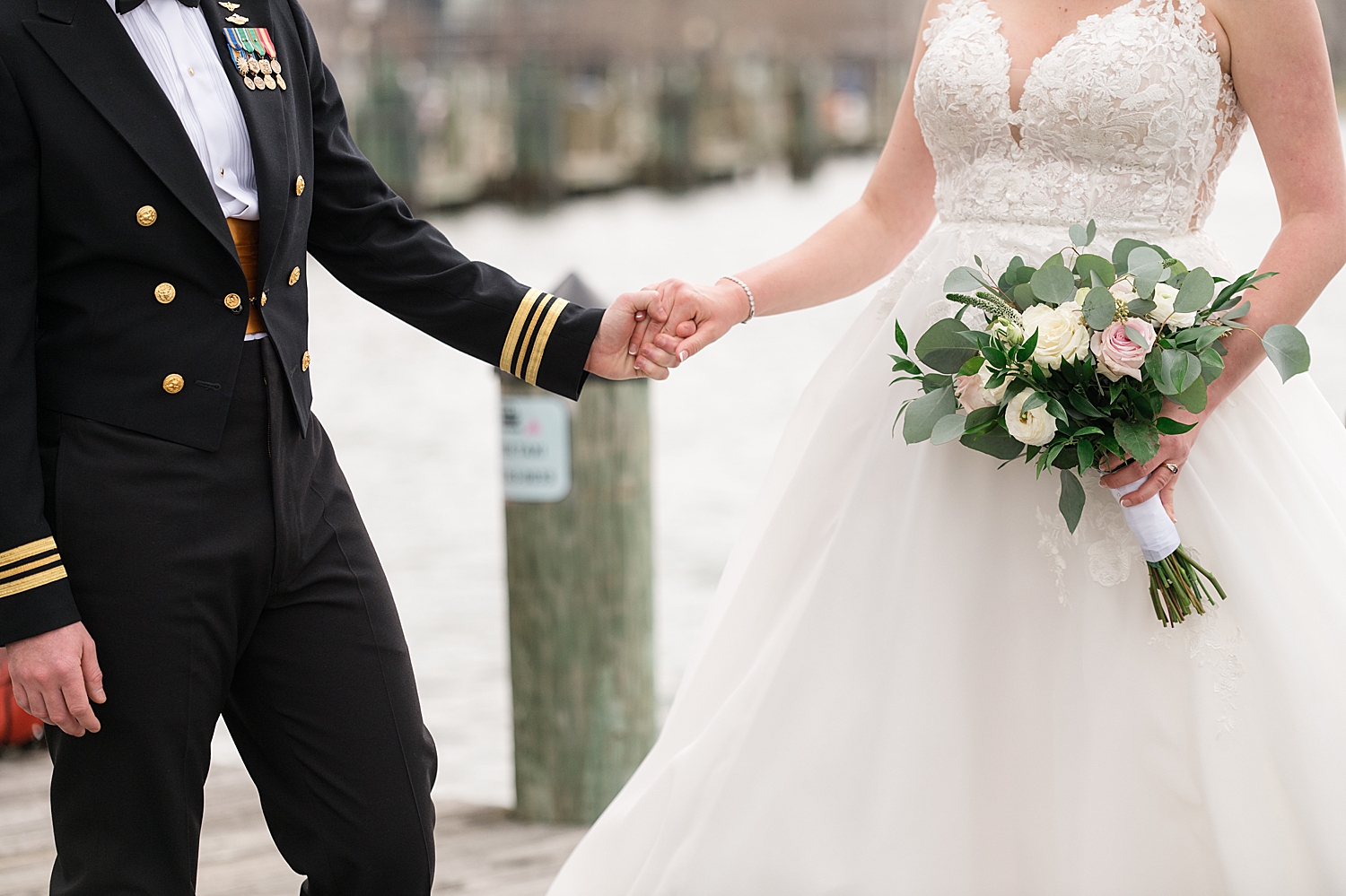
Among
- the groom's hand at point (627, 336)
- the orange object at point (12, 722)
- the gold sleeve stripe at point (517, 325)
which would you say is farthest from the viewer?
the orange object at point (12, 722)

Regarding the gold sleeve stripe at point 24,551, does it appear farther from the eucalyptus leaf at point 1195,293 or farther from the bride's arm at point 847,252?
the eucalyptus leaf at point 1195,293

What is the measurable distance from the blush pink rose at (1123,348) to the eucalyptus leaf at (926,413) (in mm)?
218

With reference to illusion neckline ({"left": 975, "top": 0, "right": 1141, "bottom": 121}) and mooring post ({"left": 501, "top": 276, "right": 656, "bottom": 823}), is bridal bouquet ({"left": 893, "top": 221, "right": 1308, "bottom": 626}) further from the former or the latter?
mooring post ({"left": 501, "top": 276, "right": 656, "bottom": 823})

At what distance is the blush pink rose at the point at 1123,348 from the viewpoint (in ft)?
6.05

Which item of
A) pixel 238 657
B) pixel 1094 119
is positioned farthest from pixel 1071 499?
pixel 238 657

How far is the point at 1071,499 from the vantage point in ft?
6.37

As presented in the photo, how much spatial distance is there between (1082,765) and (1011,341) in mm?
633

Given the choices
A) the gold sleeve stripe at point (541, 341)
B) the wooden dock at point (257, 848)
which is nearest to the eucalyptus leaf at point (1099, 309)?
the gold sleeve stripe at point (541, 341)

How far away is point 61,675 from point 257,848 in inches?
62.2

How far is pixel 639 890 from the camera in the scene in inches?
87.3

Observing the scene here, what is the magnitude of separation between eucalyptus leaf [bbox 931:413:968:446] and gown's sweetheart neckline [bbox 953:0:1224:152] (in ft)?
1.64

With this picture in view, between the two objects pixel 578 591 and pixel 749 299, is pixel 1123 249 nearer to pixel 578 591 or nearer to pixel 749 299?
pixel 749 299

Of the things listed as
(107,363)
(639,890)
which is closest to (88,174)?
(107,363)

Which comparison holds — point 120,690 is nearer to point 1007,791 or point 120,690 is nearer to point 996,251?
point 1007,791
